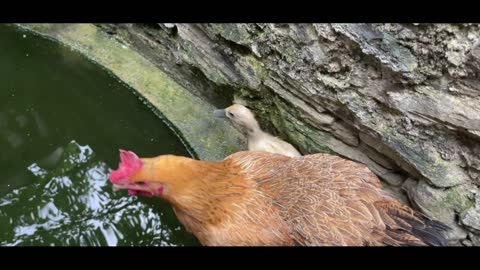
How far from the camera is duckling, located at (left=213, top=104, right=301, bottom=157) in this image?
3.36m

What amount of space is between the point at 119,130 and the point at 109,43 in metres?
0.93

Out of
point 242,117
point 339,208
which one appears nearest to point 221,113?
point 242,117

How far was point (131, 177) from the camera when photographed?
246cm

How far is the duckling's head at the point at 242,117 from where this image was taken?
342cm

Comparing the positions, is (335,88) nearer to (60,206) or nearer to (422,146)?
(422,146)

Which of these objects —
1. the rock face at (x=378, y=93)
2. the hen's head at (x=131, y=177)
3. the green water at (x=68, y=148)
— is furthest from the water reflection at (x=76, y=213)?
the rock face at (x=378, y=93)

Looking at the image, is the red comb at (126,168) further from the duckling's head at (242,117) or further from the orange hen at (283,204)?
the duckling's head at (242,117)

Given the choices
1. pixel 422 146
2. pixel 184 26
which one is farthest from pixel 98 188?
pixel 422 146

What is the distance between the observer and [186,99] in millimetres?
3850

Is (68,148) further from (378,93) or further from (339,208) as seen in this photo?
(378,93)

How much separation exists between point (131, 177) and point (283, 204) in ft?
2.63

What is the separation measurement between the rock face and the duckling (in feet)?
0.31

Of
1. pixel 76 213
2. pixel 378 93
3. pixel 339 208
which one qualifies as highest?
pixel 378 93

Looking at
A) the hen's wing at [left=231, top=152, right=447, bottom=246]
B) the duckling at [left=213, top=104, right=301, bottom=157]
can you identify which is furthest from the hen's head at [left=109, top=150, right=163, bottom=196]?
the duckling at [left=213, top=104, right=301, bottom=157]
